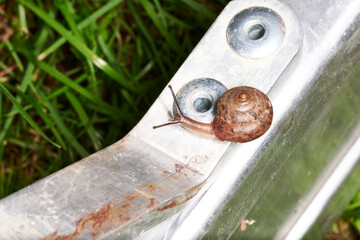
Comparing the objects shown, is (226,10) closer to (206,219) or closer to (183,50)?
(206,219)

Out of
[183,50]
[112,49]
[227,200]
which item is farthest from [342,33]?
[112,49]

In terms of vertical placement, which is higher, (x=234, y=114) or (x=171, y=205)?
(x=234, y=114)

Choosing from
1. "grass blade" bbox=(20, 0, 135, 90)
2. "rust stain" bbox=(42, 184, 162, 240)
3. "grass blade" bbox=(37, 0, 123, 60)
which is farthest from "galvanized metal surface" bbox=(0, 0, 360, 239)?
"grass blade" bbox=(37, 0, 123, 60)

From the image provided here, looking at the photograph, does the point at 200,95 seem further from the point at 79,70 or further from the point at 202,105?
the point at 79,70

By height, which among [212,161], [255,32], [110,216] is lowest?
[110,216]

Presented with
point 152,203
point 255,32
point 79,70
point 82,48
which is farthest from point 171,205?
point 79,70

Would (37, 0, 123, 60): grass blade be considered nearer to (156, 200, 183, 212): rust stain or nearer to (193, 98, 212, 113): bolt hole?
(193, 98, 212, 113): bolt hole
